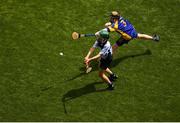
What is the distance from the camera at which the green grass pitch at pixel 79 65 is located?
604 inches

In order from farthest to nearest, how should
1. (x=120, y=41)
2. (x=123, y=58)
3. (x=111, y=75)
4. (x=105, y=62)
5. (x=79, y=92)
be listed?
(x=123, y=58), (x=120, y=41), (x=111, y=75), (x=79, y=92), (x=105, y=62)

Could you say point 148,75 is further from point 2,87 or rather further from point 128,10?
point 2,87

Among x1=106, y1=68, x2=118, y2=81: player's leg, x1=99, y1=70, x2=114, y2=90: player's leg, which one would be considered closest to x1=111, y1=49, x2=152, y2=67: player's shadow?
x1=106, y1=68, x2=118, y2=81: player's leg

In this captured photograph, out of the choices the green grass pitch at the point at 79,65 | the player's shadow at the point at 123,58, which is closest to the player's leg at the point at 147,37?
the green grass pitch at the point at 79,65

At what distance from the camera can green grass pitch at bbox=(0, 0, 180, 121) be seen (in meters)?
15.3

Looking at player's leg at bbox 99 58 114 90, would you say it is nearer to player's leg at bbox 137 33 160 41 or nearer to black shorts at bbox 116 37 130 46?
black shorts at bbox 116 37 130 46

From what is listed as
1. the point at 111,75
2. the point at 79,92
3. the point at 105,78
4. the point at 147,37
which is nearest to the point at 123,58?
the point at 147,37

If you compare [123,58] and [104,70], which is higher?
[104,70]

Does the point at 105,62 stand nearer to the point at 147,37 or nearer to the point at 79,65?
the point at 79,65

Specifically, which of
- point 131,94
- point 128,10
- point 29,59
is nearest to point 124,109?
point 131,94

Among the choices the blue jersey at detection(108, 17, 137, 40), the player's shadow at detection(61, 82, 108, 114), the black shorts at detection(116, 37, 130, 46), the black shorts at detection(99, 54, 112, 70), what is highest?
the blue jersey at detection(108, 17, 137, 40)

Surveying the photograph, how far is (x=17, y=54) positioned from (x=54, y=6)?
11.3 ft

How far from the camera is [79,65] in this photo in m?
17.2

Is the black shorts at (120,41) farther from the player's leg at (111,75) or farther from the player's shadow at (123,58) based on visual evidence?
the player's leg at (111,75)
